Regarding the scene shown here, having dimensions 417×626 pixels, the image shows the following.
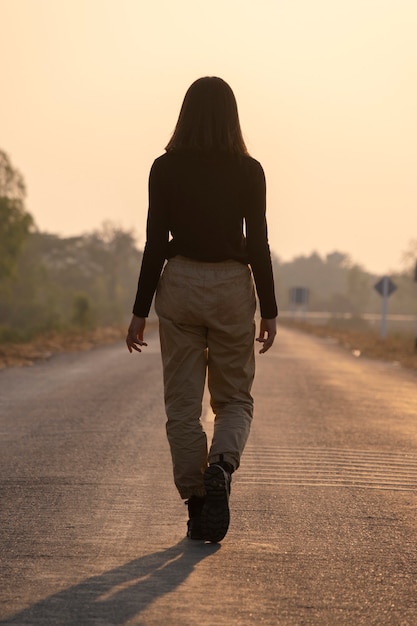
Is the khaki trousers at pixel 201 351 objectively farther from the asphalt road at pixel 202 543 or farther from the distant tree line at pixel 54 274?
the distant tree line at pixel 54 274

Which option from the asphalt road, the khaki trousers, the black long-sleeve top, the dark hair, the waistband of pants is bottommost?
the asphalt road

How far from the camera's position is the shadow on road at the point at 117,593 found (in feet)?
12.8

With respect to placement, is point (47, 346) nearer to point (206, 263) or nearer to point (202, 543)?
point (206, 263)

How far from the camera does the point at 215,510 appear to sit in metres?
5.05

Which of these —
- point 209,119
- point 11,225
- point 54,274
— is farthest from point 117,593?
point 54,274

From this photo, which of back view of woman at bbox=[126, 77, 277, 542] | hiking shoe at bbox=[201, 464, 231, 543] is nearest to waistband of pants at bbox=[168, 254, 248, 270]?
back view of woman at bbox=[126, 77, 277, 542]

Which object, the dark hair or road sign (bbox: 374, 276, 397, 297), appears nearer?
the dark hair

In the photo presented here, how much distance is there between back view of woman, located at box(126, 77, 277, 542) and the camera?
210 inches

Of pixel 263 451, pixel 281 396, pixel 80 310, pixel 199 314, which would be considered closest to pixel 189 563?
pixel 199 314

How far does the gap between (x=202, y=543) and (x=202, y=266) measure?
1256mm

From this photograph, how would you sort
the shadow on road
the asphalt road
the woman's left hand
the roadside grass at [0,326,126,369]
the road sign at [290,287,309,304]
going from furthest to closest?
the road sign at [290,287,309,304]
the roadside grass at [0,326,126,369]
the woman's left hand
the asphalt road
the shadow on road

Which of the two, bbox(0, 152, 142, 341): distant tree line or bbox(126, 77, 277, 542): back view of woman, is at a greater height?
bbox(126, 77, 277, 542): back view of woman

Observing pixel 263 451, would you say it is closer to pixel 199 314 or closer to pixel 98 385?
pixel 199 314

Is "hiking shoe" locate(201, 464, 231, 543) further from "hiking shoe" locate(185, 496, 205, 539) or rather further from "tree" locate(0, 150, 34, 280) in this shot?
"tree" locate(0, 150, 34, 280)
